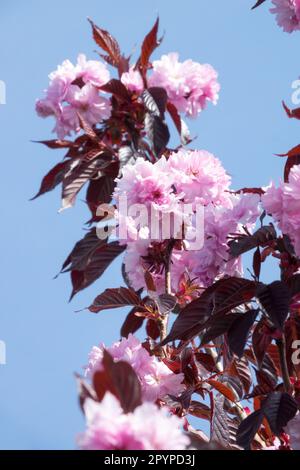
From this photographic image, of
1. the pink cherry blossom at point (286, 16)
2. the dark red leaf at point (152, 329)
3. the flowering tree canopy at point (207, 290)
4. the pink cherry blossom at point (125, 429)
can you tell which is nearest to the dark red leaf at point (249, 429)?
the flowering tree canopy at point (207, 290)

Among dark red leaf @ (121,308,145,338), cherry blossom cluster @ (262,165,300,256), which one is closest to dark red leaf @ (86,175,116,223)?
dark red leaf @ (121,308,145,338)

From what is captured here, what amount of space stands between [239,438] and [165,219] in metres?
0.54

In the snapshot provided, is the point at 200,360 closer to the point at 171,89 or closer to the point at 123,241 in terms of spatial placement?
the point at 123,241

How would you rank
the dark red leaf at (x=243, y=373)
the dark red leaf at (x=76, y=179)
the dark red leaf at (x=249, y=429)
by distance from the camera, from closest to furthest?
1. the dark red leaf at (x=249, y=429)
2. the dark red leaf at (x=243, y=373)
3. the dark red leaf at (x=76, y=179)

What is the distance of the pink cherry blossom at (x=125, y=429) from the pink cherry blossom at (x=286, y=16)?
145cm

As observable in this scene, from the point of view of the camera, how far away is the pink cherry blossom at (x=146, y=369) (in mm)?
1620

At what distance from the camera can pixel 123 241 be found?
6.00ft

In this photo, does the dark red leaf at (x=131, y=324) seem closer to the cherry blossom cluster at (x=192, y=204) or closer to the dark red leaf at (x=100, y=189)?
the cherry blossom cluster at (x=192, y=204)

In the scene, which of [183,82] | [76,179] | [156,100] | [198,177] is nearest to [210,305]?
[198,177]

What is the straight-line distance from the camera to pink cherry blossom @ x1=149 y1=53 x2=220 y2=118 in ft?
9.62

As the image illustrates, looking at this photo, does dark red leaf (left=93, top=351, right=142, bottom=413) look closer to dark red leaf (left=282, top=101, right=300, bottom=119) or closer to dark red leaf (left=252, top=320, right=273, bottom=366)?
dark red leaf (left=252, top=320, right=273, bottom=366)

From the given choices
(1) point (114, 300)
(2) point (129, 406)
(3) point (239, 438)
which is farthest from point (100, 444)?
(1) point (114, 300)

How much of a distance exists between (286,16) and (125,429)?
1.49 m

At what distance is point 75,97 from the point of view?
2896 millimetres
